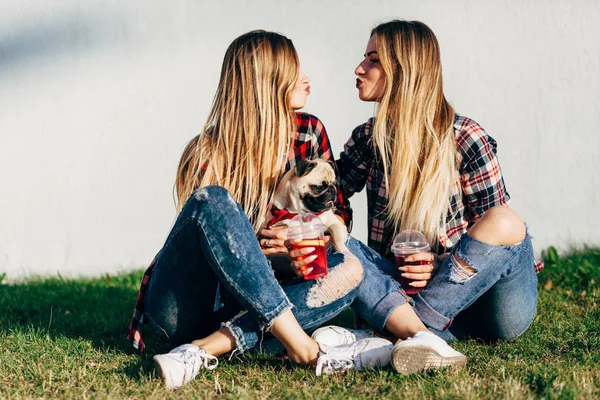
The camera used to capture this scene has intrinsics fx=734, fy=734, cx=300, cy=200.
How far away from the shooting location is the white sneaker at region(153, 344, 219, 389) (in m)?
2.63

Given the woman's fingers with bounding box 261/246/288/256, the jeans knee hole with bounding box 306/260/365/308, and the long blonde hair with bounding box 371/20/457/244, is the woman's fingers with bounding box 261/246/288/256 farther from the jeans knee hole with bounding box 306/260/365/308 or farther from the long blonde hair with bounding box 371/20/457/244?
the long blonde hair with bounding box 371/20/457/244

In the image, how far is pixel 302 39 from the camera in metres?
5.17

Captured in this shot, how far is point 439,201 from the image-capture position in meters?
3.20

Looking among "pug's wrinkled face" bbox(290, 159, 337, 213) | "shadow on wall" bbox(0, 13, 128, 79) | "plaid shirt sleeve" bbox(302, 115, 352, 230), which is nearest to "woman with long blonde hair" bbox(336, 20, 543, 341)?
"plaid shirt sleeve" bbox(302, 115, 352, 230)

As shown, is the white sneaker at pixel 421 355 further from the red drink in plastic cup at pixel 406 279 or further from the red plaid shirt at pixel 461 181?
the red plaid shirt at pixel 461 181

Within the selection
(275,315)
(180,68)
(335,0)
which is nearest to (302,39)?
(335,0)

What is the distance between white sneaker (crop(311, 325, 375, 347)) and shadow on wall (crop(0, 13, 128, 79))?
3.10 m

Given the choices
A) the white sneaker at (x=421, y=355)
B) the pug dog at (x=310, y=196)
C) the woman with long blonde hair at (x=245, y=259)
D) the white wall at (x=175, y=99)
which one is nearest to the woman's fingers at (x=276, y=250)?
the woman with long blonde hair at (x=245, y=259)

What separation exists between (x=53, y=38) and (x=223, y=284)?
10.7ft

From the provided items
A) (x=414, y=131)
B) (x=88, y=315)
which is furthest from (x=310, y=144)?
(x=88, y=315)

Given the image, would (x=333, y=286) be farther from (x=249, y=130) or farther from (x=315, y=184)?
(x=249, y=130)

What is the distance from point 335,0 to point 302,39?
1.17 ft

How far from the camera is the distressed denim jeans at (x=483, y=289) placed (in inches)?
117

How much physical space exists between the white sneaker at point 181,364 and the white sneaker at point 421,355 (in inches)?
27.1
